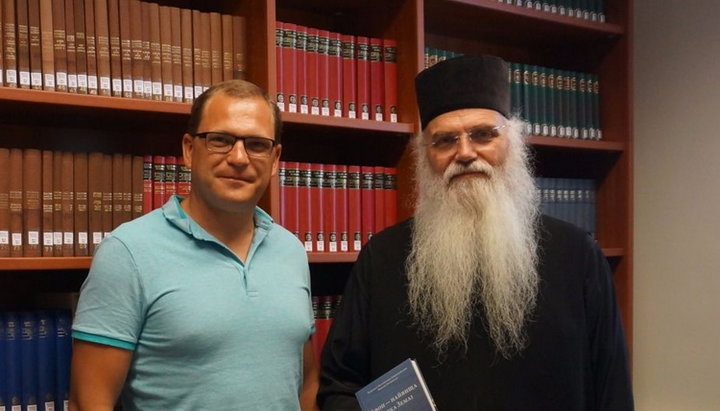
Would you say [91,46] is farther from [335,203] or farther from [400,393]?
[400,393]

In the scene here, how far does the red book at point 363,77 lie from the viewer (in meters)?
2.51

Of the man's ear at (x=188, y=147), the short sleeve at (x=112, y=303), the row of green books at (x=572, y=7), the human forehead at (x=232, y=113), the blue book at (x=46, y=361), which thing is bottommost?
the blue book at (x=46, y=361)

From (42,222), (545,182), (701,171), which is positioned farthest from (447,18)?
(42,222)

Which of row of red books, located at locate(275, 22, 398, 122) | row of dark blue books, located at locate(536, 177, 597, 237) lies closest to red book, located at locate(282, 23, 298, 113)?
row of red books, located at locate(275, 22, 398, 122)

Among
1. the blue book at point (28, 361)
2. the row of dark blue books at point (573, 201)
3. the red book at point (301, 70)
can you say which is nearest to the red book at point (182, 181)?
the red book at point (301, 70)

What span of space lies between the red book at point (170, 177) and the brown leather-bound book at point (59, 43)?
1.19 ft

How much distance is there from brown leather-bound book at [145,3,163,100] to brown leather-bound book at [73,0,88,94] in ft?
0.63

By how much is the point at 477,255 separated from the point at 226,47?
1035mm

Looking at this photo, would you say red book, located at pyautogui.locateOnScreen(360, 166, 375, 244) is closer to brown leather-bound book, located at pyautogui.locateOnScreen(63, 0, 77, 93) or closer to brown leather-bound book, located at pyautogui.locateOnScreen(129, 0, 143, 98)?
brown leather-bound book, located at pyautogui.locateOnScreen(129, 0, 143, 98)

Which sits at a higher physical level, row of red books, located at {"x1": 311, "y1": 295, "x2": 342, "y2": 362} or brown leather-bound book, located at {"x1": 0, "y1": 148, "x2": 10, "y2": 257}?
brown leather-bound book, located at {"x1": 0, "y1": 148, "x2": 10, "y2": 257}

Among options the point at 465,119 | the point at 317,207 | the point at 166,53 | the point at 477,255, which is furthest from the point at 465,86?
the point at 166,53

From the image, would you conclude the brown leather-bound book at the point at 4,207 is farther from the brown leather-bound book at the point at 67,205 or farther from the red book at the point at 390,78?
the red book at the point at 390,78

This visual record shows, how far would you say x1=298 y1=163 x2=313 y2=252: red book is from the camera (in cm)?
236

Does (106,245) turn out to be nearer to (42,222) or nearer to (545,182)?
(42,222)
